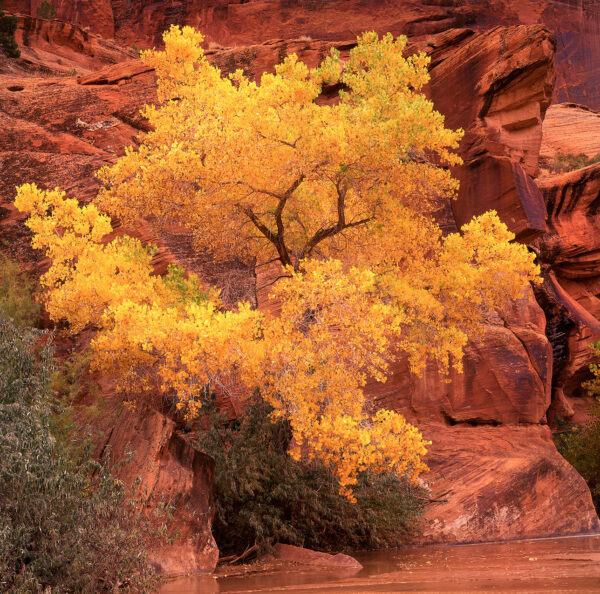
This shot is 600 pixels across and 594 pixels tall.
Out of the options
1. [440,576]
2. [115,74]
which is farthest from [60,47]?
[440,576]

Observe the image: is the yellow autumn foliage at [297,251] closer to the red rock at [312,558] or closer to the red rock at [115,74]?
the red rock at [312,558]

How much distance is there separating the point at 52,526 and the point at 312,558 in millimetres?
5860

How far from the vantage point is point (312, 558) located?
38.0 ft

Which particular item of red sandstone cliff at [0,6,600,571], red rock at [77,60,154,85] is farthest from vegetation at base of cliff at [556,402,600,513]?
red rock at [77,60,154,85]

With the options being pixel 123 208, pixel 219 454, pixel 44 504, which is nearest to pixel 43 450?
pixel 44 504

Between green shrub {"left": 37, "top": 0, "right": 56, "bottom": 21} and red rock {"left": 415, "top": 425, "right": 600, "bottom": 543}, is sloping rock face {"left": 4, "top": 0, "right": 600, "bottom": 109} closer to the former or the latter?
green shrub {"left": 37, "top": 0, "right": 56, "bottom": 21}

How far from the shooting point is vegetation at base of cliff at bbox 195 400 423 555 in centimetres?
1303

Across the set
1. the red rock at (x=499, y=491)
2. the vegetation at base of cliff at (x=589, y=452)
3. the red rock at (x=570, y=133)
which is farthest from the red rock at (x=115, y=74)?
the red rock at (x=570, y=133)

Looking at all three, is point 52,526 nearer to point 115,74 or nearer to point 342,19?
point 115,74

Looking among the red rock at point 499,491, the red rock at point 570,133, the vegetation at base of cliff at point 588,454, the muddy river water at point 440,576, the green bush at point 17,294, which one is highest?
the red rock at point 570,133

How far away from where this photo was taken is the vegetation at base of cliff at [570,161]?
117ft

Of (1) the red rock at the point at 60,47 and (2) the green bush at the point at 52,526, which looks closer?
(2) the green bush at the point at 52,526

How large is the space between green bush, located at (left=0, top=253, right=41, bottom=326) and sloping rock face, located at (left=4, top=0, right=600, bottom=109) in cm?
3607

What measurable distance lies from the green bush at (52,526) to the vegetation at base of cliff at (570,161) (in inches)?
1306
